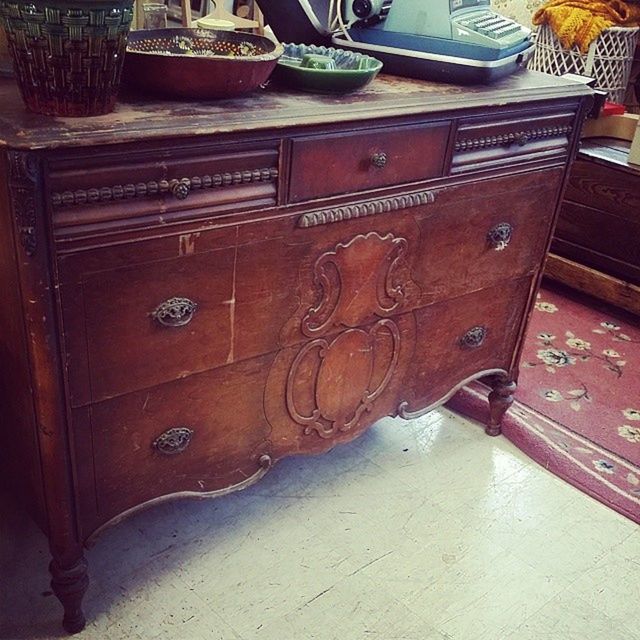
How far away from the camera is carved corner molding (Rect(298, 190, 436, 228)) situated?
4.54ft

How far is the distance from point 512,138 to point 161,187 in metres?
0.86

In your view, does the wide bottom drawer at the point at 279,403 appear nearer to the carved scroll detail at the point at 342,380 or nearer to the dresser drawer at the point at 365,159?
the carved scroll detail at the point at 342,380

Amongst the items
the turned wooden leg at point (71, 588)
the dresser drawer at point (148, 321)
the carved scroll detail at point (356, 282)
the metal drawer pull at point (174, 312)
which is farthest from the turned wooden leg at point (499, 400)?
the turned wooden leg at point (71, 588)

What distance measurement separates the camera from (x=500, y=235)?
1.76m

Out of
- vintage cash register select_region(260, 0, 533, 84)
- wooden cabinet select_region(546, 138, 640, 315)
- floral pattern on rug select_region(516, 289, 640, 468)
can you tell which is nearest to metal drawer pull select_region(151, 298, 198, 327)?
vintage cash register select_region(260, 0, 533, 84)

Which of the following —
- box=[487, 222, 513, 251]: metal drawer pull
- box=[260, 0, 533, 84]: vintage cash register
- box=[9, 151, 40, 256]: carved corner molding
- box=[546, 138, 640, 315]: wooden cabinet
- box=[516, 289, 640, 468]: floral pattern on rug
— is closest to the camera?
box=[9, 151, 40, 256]: carved corner molding

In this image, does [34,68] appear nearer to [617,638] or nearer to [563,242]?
[617,638]

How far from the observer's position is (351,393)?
1.69 m

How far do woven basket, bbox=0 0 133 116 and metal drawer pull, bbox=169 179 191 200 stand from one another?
152 millimetres

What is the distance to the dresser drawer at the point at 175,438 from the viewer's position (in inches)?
52.0

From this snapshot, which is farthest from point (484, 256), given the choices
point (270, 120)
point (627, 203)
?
point (627, 203)

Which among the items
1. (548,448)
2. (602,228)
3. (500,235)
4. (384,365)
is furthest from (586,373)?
(384,365)

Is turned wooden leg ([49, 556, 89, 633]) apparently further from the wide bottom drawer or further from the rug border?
the rug border

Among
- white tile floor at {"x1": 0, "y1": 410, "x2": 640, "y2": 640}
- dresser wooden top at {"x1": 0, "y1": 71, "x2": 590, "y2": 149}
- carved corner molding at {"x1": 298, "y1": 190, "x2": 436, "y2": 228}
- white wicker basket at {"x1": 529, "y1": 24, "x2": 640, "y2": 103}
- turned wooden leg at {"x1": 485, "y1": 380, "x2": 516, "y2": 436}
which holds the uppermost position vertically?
dresser wooden top at {"x1": 0, "y1": 71, "x2": 590, "y2": 149}
